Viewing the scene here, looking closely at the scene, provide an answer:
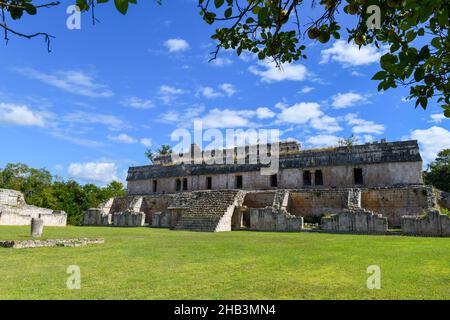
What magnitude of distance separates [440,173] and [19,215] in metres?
33.0

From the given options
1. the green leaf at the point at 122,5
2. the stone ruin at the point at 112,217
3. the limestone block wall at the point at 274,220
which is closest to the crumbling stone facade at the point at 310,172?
the stone ruin at the point at 112,217

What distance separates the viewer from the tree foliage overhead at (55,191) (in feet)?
112

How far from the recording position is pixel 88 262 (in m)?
6.61

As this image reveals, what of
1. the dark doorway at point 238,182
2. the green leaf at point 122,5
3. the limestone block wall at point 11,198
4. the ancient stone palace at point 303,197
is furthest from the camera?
the limestone block wall at point 11,198

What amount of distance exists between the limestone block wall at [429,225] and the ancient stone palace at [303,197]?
0.04 metres

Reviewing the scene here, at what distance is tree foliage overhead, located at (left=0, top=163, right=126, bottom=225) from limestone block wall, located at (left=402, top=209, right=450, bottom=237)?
26630 mm

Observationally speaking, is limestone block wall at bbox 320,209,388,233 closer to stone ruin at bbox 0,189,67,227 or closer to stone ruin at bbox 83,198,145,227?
stone ruin at bbox 83,198,145,227

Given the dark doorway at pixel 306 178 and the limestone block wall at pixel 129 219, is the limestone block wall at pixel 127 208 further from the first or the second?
the dark doorway at pixel 306 178

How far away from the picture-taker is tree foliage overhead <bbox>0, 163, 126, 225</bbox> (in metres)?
34.2

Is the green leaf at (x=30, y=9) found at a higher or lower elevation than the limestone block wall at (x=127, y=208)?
higher

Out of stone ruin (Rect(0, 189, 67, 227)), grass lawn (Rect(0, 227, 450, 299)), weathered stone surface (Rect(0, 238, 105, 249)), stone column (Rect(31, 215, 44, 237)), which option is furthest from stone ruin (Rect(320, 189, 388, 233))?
stone ruin (Rect(0, 189, 67, 227))

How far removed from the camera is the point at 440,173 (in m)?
29.7
